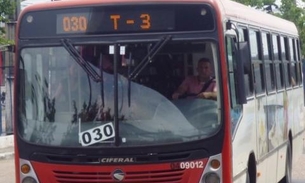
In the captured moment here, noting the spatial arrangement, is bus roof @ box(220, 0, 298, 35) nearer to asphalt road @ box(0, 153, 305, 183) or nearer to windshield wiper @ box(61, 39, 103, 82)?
windshield wiper @ box(61, 39, 103, 82)

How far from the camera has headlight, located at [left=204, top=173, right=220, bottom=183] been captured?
28.5ft

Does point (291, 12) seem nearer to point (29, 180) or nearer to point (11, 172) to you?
point (11, 172)

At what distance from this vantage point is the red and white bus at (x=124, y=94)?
28.5ft

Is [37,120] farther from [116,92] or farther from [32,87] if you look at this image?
[116,92]

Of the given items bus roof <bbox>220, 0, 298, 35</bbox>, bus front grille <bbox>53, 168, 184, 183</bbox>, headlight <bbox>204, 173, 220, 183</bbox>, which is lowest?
headlight <bbox>204, 173, 220, 183</bbox>

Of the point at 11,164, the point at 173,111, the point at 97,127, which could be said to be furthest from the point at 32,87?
the point at 11,164

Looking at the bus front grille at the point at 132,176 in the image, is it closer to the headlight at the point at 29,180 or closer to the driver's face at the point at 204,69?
the headlight at the point at 29,180

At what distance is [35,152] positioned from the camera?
8.98 meters

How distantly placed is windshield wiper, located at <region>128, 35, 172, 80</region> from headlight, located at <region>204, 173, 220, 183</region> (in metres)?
1.21

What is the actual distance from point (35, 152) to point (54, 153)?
23 cm

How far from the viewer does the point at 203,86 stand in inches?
344

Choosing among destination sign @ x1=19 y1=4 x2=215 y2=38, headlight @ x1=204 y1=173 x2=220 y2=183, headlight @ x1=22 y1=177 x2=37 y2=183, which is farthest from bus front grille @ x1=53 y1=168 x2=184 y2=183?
destination sign @ x1=19 y1=4 x2=215 y2=38

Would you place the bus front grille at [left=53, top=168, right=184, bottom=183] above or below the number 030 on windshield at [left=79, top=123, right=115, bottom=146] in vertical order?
below

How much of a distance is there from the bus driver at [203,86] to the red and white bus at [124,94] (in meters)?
0.05
